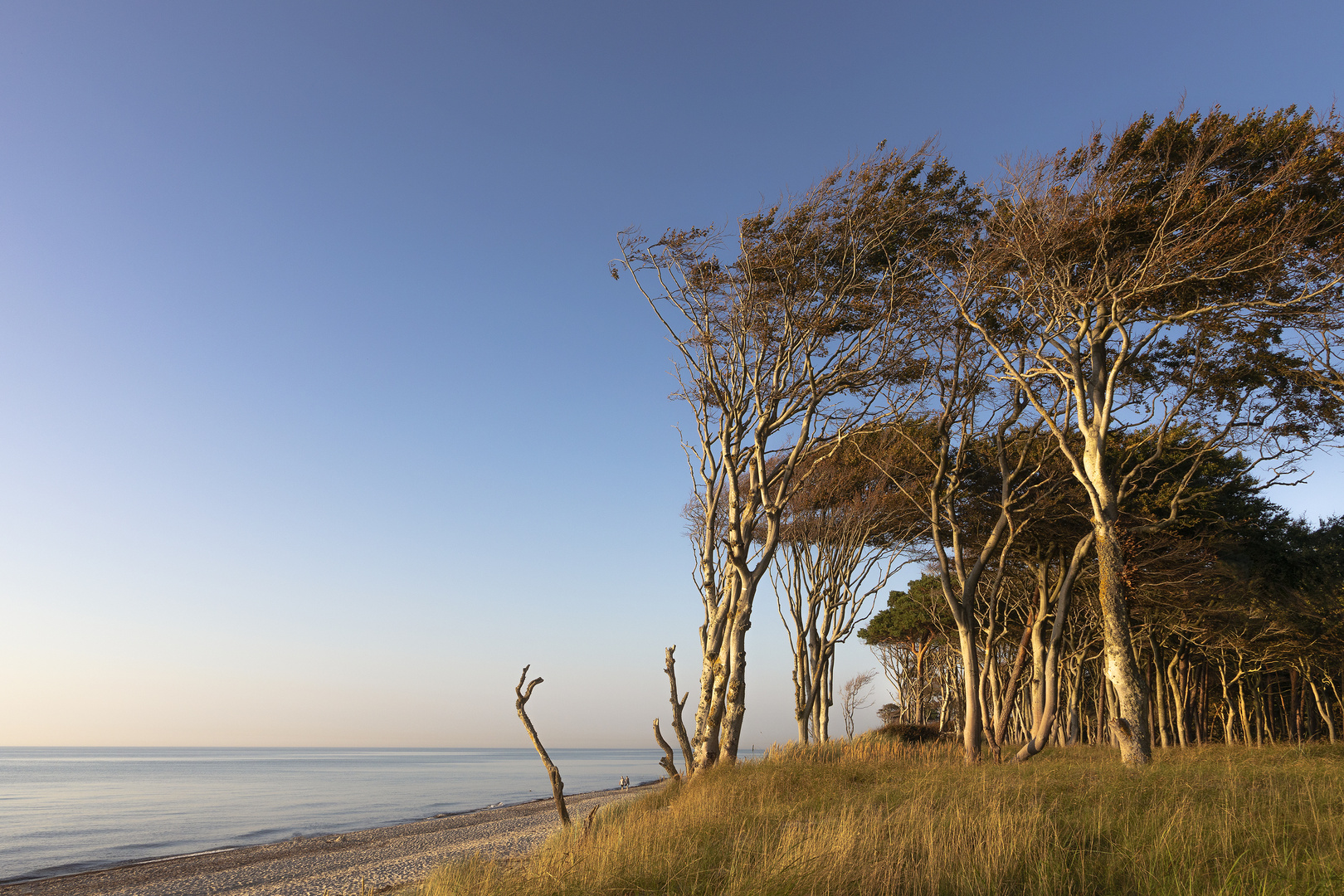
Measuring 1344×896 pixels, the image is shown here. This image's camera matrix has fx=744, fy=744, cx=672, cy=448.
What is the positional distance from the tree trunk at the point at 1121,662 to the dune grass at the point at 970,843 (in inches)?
75.5

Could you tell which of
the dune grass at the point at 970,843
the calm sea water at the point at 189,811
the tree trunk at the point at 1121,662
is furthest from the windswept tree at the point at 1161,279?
the calm sea water at the point at 189,811

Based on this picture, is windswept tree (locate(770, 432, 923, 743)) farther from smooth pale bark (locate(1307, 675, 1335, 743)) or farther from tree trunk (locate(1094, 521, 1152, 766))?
smooth pale bark (locate(1307, 675, 1335, 743))

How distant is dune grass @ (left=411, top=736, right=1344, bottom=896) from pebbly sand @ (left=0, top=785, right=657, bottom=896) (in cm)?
264

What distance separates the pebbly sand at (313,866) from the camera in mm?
11531

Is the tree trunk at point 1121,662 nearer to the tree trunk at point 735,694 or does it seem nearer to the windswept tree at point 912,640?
the tree trunk at point 735,694

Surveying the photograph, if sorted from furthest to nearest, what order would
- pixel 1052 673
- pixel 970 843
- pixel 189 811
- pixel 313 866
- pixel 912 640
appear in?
pixel 912 640
pixel 189 811
pixel 1052 673
pixel 313 866
pixel 970 843

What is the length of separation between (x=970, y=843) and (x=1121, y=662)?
784 centimetres

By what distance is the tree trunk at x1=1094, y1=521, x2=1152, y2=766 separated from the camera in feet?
36.9

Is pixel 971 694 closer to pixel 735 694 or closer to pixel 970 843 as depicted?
pixel 735 694

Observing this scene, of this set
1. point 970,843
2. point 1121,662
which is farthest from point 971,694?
point 970,843

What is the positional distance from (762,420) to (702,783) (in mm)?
5900

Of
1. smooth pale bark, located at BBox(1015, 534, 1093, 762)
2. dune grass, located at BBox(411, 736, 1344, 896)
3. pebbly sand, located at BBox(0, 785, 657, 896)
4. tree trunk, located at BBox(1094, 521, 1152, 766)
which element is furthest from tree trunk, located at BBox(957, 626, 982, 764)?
pebbly sand, located at BBox(0, 785, 657, 896)

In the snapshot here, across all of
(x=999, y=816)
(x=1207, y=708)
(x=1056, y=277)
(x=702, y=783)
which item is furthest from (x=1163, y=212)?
(x=1207, y=708)

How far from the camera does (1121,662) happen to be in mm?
11523
